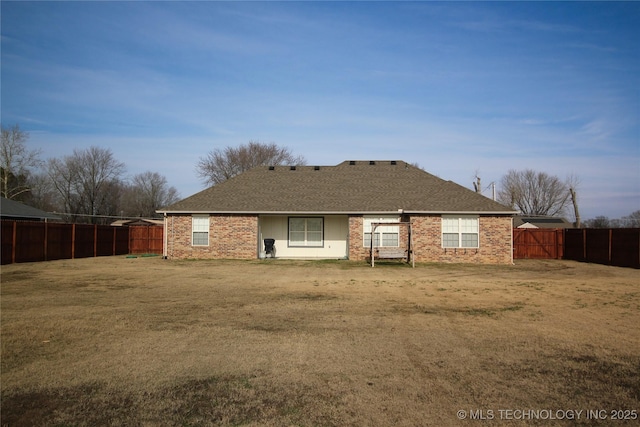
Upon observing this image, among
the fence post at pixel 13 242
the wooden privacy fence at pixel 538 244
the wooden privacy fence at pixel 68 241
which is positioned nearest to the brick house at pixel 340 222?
the wooden privacy fence at pixel 68 241

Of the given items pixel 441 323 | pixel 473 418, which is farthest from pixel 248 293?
pixel 473 418

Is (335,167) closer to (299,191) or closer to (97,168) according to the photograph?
(299,191)

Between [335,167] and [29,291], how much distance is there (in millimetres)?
19735

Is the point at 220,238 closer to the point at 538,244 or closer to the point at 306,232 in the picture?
the point at 306,232

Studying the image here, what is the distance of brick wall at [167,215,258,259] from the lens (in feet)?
78.0

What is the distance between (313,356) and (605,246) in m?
22.9

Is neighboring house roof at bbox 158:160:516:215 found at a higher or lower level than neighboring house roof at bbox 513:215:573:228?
higher

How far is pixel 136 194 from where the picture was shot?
74250 millimetres

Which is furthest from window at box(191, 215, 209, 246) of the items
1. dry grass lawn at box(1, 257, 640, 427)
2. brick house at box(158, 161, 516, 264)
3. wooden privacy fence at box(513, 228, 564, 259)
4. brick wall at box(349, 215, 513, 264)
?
wooden privacy fence at box(513, 228, 564, 259)

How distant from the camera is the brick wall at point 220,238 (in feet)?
78.0

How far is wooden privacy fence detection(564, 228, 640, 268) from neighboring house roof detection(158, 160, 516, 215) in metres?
5.39

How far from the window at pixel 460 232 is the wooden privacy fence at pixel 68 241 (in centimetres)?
1849

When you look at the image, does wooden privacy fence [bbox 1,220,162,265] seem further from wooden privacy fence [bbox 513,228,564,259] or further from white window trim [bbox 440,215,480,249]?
wooden privacy fence [bbox 513,228,564,259]

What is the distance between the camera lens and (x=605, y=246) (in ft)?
78.3
